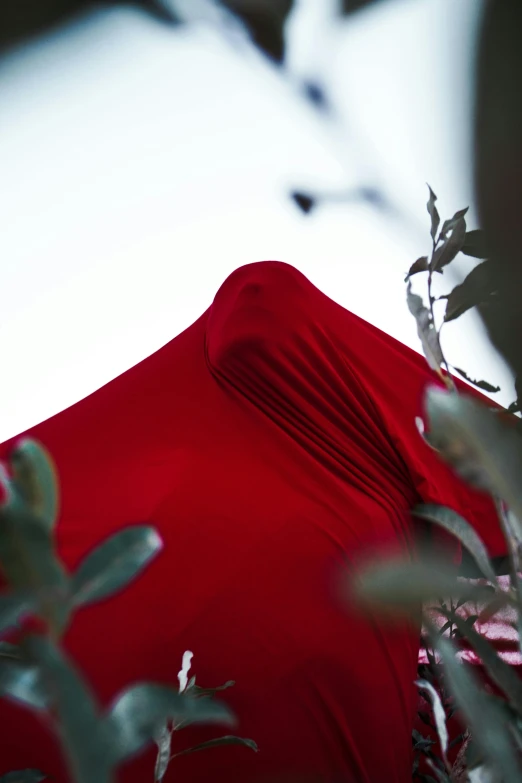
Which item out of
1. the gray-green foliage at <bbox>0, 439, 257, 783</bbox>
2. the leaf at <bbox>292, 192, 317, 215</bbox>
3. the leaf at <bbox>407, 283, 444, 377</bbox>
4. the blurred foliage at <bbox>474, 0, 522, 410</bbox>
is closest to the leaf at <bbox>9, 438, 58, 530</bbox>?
the gray-green foliage at <bbox>0, 439, 257, 783</bbox>

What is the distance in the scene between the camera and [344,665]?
3.87 feet

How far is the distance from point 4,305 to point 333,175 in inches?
60.9

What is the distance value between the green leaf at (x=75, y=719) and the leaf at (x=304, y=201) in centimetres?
313

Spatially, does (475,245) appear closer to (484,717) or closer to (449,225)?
(449,225)

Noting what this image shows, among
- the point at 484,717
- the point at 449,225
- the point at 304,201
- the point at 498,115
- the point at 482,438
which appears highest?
the point at 304,201

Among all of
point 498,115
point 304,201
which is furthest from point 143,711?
point 304,201

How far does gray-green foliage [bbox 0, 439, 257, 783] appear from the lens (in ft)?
0.91

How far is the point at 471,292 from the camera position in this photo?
61 centimetres

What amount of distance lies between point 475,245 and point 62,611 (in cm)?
58

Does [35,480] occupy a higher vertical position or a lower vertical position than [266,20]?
lower

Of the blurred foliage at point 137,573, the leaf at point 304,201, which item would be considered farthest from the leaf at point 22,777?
the leaf at point 304,201

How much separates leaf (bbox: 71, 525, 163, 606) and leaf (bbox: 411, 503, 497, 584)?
0.65ft

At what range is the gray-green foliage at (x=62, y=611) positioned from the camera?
0.91 ft

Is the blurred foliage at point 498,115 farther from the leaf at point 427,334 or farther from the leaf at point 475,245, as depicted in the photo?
the leaf at point 427,334
